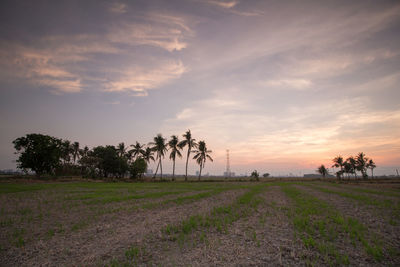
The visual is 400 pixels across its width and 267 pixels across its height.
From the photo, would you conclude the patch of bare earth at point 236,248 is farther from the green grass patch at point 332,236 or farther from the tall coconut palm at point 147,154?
the tall coconut palm at point 147,154

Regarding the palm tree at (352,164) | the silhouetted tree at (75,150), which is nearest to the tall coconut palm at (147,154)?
the silhouetted tree at (75,150)

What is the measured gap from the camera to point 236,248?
27.3 ft

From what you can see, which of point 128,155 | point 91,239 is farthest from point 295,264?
point 128,155

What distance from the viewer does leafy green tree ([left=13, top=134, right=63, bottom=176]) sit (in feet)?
203

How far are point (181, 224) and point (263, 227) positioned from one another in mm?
5014

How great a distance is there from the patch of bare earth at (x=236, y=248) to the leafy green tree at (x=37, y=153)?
240 ft

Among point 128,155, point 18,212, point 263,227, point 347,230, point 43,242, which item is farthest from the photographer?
point 128,155

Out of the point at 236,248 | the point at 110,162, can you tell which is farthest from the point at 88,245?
the point at 110,162

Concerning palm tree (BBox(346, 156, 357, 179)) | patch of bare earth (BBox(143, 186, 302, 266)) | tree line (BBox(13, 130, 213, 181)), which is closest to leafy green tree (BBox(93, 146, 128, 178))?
tree line (BBox(13, 130, 213, 181))

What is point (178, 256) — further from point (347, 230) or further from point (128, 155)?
point (128, 155)

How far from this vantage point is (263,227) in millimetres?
11750

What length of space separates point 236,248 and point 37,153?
76.2 meters

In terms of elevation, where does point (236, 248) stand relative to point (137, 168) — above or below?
below

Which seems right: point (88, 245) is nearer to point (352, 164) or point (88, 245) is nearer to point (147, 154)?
point (147, 154)
